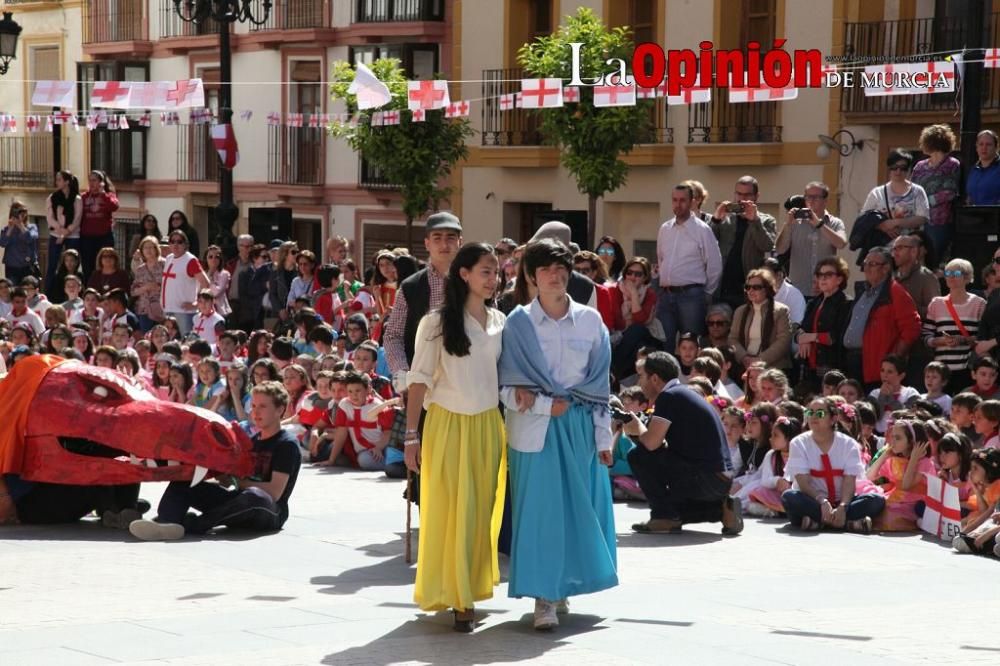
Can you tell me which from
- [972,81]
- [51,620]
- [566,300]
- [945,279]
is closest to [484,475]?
[566,300]

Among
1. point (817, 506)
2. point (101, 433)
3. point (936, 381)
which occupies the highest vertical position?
point (936, 381)

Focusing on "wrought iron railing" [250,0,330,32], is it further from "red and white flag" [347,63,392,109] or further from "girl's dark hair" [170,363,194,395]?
"girl's dark hair" [170,363,194,395]

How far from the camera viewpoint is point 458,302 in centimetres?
928

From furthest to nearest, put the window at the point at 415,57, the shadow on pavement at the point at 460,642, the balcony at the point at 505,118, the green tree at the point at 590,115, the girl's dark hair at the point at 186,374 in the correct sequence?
the window at the point at 415,57, the balcony at the point at 505,118, the green tree at the point at 590,115, the girl's dark hair at the point at 186,374, the shadow on pavement at the point at 460,642

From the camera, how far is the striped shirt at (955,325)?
1508 centimetres

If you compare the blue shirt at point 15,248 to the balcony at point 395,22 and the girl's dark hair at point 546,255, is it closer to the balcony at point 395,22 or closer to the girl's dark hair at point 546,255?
the balcony at point 395,22

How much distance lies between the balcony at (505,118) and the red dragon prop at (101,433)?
19.0 metres

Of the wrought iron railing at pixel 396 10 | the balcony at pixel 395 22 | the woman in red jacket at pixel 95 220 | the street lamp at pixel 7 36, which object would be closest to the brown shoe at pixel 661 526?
the woman in red jacket at pixel 95 220

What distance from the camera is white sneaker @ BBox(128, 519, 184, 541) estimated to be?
1199cm

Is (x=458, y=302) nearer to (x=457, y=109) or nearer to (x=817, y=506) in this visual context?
(x=817, y=506)

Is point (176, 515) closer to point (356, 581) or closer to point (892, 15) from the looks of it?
point (356, 581)

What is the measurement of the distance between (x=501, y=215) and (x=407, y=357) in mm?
20985

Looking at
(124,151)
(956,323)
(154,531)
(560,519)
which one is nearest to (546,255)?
(560,519)

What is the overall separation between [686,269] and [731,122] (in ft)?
33.7
